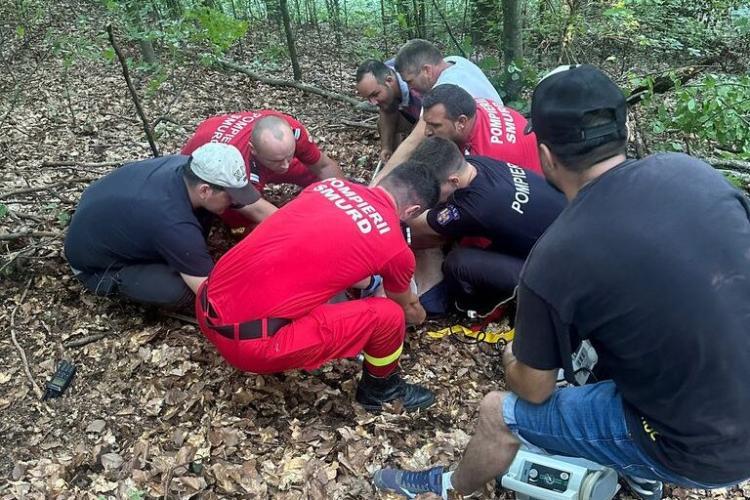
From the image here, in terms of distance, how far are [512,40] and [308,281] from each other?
4.83m

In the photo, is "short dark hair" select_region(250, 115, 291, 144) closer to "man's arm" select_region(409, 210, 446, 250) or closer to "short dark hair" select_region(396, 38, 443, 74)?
"man's arm" select_region(409, 210, 446, 250)

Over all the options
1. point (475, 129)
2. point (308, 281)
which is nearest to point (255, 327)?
point (308, 281)

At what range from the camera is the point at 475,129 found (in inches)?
184

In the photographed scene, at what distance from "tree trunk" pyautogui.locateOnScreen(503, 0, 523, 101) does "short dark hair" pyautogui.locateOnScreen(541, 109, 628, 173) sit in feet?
15.9

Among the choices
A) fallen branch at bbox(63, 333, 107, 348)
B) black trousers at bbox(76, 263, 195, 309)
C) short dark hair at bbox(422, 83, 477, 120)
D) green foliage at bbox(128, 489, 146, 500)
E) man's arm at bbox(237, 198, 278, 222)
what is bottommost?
green foliage at bbox(128, 489, 146, 500)

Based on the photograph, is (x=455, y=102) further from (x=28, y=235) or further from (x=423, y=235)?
(x=28, y=235)

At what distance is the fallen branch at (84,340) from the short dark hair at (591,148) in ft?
11.4

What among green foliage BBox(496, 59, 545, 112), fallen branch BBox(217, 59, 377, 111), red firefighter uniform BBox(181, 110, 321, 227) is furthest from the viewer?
fallen branch BBox(217, 59, 377, 111)

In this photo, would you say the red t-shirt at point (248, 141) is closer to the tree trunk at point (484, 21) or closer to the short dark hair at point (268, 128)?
the short dark hair at point (268, 128)

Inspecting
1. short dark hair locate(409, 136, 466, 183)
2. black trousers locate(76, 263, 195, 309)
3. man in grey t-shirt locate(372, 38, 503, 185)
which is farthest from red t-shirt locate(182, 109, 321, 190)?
short dark hair locate(409, 136, 466, 183)

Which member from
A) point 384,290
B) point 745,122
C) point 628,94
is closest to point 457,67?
point 628,94

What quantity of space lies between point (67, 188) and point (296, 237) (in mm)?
3532

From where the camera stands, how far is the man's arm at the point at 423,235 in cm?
418

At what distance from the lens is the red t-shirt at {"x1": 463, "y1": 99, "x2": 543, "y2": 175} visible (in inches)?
180
